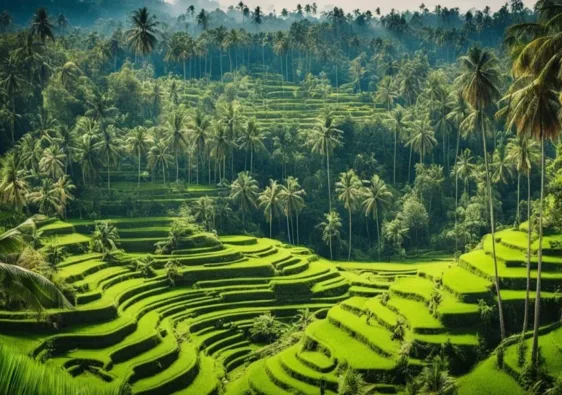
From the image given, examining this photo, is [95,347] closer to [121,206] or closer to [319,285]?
[319,285]

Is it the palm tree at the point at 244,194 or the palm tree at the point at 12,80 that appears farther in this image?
the palm tree at the point at 12,80

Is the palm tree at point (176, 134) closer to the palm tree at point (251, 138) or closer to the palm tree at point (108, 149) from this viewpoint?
the palm tree at point (108, 149)

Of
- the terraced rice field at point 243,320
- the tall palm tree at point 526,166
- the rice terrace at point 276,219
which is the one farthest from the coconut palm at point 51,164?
the tall palm tree at point 526,166

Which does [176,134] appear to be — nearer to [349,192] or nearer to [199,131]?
[199,131]

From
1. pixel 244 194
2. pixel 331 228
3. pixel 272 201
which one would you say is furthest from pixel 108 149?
pixel 331 228

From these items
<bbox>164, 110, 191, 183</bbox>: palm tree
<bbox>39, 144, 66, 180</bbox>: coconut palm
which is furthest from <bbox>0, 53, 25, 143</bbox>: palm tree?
<bbox>164, 110, 191, 183</bbox>: palm tree

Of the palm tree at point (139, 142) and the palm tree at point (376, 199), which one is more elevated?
the palm tree at point (139, 142)

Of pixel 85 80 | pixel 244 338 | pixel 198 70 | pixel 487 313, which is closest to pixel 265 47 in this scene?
pixel 198 70
